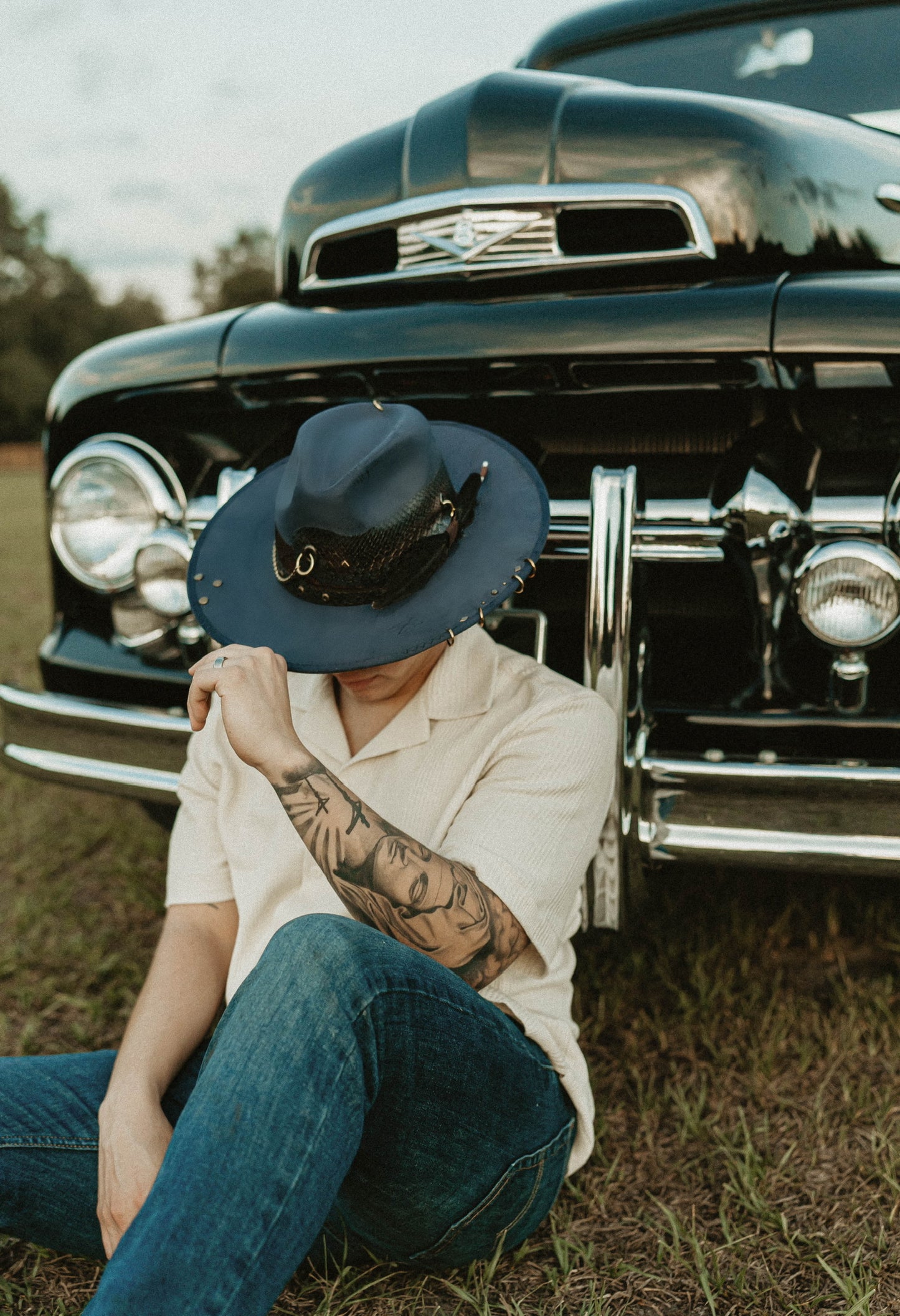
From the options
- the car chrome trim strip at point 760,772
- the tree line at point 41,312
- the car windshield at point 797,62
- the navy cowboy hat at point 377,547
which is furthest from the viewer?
the tree line at point 41,312

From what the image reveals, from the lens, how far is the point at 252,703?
1.50 metres

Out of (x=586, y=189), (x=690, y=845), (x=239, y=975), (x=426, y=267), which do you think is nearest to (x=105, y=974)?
(x=239, y=975)

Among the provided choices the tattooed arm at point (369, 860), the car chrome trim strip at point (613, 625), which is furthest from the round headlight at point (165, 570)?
the car chrome trim strip at point (613, 625)

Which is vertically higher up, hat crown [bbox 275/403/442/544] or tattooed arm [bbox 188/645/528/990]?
hat crown [bbox 275/403/442/544]

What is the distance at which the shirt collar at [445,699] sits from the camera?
165 centimetres

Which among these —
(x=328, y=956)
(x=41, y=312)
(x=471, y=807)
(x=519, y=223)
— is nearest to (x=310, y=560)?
(x=471, y=807)

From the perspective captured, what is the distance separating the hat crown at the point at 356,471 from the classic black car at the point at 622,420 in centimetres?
37

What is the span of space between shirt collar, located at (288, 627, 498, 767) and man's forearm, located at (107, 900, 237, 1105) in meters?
0.34

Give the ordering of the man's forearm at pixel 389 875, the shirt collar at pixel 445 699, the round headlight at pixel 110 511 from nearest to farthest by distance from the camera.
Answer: the man's forearm at pixel 389 875 < the shirt collar at pixel 445 699 < the round headlight at pixel 110 511

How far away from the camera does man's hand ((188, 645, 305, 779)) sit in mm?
1477

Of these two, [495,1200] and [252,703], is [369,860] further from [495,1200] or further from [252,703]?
[495,1200]

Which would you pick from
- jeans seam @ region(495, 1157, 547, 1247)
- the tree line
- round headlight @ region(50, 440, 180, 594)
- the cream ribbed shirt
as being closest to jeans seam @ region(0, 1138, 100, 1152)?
the cream ribbed shirt

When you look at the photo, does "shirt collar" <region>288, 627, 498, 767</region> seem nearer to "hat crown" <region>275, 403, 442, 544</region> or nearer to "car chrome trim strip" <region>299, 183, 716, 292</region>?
"hat crown" <region>275, 403, 442, 544</region>

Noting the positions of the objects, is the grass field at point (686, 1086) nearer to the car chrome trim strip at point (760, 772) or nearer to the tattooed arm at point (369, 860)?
the car chrome trim strip at point (760, 772)
